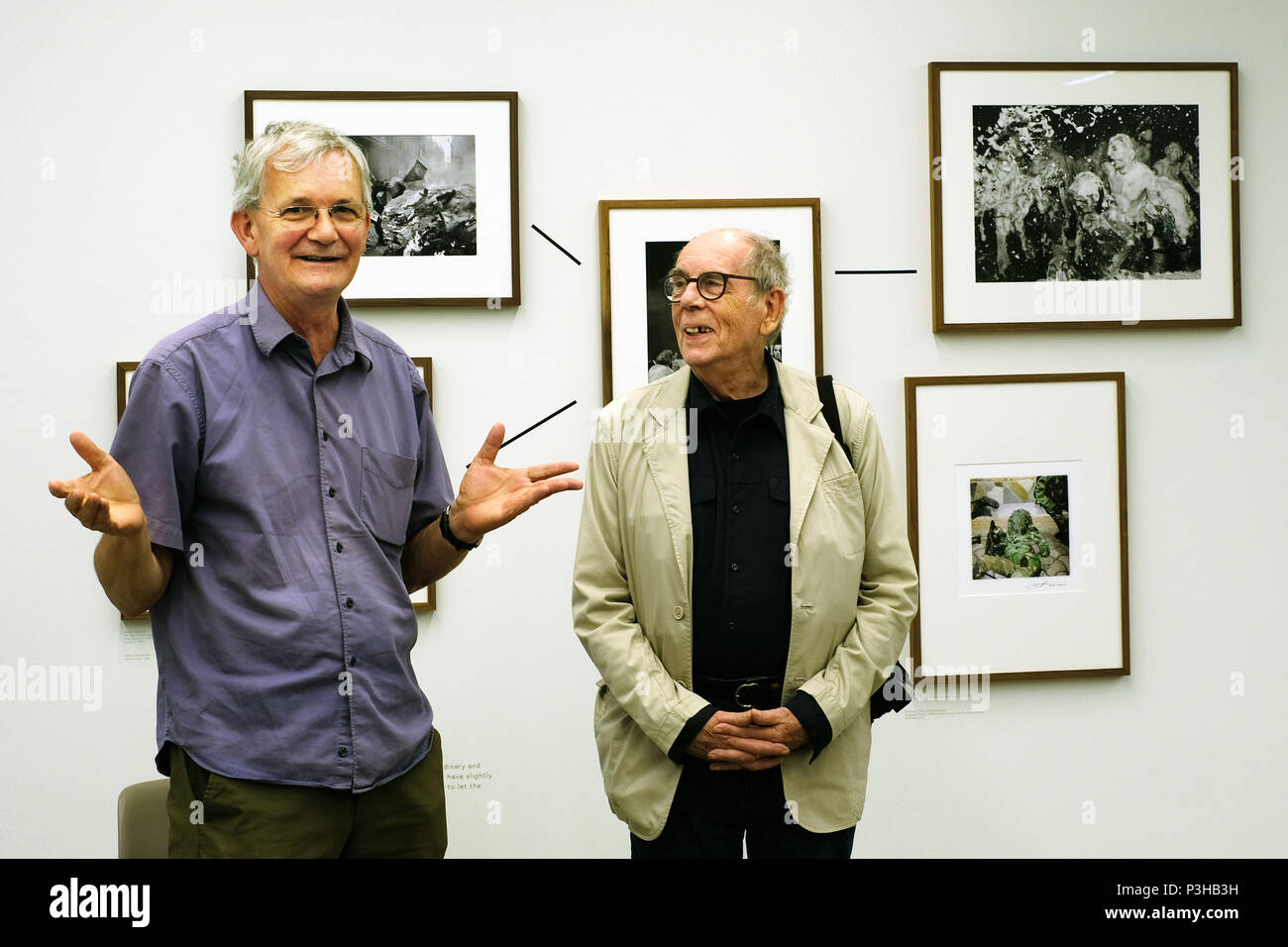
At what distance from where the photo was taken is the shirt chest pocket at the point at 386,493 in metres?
1.75

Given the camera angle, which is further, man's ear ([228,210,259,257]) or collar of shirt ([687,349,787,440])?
collar of shirt ([687,349,787,440])

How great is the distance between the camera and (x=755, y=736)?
6.44ft

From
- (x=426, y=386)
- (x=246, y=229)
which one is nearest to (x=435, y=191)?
(x=426, y=386)

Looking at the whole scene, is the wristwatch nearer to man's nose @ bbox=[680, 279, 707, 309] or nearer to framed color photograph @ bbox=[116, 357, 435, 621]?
man's nose @ bbox=[680, 279, 707, 309]

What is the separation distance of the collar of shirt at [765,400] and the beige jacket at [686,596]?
17mm

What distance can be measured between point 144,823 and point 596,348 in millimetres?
1491

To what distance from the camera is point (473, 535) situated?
1.83 meters

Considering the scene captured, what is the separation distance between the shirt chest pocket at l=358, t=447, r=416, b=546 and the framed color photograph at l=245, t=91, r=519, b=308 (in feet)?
3.31

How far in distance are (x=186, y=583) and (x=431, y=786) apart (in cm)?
51

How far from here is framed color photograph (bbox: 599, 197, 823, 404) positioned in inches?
110

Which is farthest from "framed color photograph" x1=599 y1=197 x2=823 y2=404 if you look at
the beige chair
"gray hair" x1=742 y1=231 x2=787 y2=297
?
the beige chair

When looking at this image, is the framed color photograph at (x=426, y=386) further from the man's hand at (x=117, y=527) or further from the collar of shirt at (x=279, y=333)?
the man's hand at (x=117, y=527)

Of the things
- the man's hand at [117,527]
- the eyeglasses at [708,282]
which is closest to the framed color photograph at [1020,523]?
the eyeglasses at [708,282]
